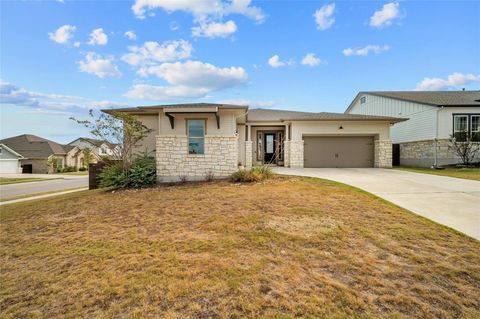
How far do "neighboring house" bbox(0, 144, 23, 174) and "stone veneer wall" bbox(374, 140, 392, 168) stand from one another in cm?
4493

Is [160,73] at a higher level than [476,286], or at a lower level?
higher

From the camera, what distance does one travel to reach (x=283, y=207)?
5.33 metres

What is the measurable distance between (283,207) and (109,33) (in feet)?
41.5

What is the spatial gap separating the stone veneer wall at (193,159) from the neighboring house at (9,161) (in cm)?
3656

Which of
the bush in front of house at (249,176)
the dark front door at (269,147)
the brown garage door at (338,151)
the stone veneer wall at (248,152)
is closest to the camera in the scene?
the bush in front of house at (249,176)

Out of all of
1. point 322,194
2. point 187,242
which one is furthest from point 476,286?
point 322,194

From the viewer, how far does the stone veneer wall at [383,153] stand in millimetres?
14286

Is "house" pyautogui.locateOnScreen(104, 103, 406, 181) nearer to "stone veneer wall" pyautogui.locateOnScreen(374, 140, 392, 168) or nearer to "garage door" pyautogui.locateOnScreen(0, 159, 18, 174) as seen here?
"stone veneer wall" pyautogui.locateOnScreen(374, 140, 392, 168)

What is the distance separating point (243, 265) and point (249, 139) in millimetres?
11987

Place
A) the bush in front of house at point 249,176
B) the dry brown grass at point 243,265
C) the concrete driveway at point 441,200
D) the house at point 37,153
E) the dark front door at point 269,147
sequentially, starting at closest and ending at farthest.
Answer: the dry brown grass at point 243,265 < the concrete driveway at point 441,200 < the bush in front of house at point 249,176 < the dark front door at point 269,147 < the house at point 37,153

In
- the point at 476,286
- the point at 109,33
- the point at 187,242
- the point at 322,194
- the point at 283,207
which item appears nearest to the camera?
the point at 476,286

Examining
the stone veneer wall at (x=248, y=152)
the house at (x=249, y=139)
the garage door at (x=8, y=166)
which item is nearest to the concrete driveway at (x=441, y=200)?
the house at (x=249, y=139)

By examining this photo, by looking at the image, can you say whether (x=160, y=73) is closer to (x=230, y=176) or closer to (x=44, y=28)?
(x=44, y=28)

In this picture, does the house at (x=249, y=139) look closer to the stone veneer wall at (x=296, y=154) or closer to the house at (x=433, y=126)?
the stone veneer wall at (x=296, y=154)
